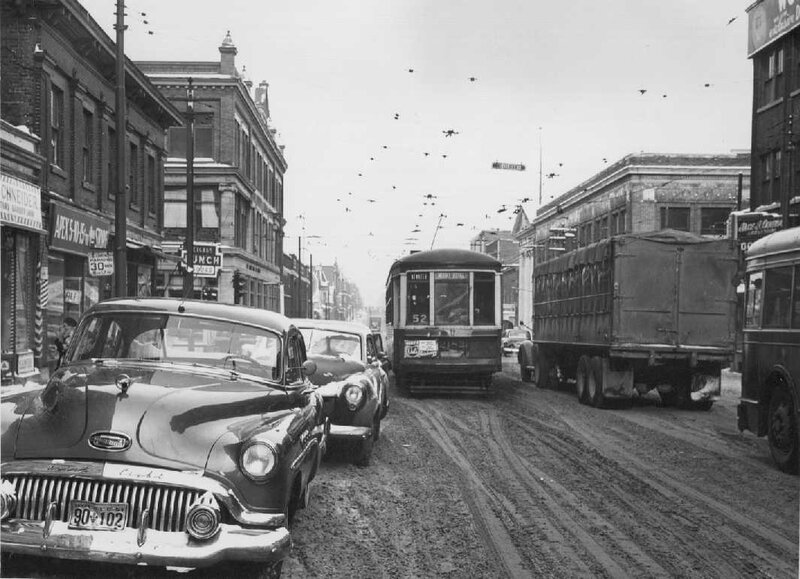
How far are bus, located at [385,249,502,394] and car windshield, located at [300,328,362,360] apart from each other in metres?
7.17

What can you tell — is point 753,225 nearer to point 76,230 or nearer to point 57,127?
point 76,230

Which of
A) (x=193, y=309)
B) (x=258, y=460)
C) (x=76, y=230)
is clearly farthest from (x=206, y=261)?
(x=258, y=460)

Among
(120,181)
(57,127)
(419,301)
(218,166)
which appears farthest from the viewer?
(218,166)

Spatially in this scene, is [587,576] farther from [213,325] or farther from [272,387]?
[213,325]

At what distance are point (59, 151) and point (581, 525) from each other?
1710 cm

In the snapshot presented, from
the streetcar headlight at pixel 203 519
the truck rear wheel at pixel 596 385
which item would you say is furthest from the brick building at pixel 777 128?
the streetcar headlight at pixel 203 519

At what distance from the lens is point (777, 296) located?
32.6 ft

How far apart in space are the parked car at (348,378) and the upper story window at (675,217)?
37568 mm

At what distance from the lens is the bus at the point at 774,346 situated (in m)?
Result: 9.37

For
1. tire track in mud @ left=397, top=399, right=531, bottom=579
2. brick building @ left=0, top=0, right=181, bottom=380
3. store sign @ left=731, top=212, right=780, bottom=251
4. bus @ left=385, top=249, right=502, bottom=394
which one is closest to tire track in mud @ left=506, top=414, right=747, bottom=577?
tire track in mud @ left=397, top=399, right=531, bottom=579

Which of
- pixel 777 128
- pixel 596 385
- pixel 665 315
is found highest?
pixel 777 128

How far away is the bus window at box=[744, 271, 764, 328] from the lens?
10.5m

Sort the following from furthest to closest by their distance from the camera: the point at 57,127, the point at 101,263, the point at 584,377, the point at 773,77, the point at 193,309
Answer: the point at 773,77
the point at 57,127
the point at 584,377
the point at 101,263
the point at 193,309

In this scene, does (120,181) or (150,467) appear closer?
(150,467)
